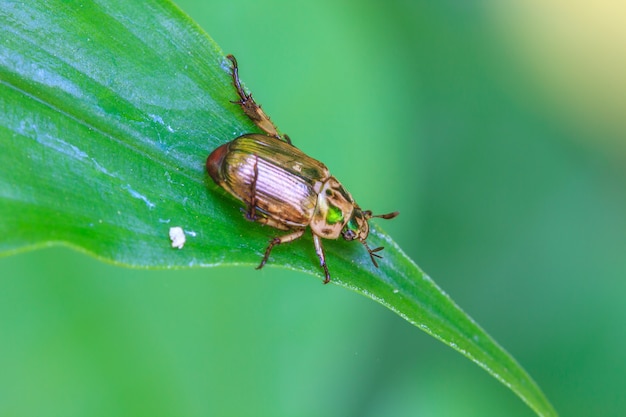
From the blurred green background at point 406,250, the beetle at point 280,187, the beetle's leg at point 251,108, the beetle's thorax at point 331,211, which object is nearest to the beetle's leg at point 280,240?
the beetle at point 280,187

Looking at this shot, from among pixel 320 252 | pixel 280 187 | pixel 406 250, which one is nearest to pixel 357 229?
pixel 320 252

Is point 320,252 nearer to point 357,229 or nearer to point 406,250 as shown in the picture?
point 357,229

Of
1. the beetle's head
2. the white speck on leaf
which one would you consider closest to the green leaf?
the white speck on leaf

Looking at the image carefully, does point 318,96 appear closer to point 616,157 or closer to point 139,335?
point 139,335

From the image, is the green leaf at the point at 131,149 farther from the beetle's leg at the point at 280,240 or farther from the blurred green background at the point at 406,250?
the blurred green background at the point at 406,250

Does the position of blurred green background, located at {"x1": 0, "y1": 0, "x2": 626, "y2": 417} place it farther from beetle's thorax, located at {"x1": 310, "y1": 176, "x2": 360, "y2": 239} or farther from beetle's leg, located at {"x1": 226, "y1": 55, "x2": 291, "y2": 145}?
beetle's leg, located at {"x1": 226, "y1": 55, "x2": 291, "y2": 145}

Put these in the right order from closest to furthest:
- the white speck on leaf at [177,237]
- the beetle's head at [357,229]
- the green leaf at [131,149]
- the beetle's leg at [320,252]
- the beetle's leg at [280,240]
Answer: the green leaf at [131,149] < the white speck on leaf at [177,237] < the beetle's leg at [280,240] < the beetle's leg at [320,252] < the beetle's head at [357,229]
